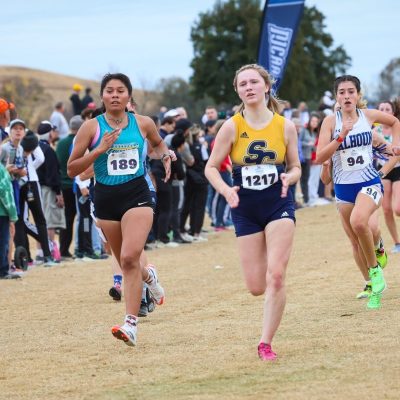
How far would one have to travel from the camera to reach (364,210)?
34.1ft

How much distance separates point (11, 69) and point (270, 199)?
120 m

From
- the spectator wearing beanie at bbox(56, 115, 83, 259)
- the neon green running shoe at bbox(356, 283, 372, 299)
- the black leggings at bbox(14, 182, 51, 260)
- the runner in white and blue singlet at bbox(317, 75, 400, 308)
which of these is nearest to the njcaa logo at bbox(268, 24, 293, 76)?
the spectator wearing beanie at bbox(56, 115, 83, 259)

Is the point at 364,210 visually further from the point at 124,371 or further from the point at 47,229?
the point at 47,229

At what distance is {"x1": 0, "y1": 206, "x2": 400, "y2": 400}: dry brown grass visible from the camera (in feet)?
23.4

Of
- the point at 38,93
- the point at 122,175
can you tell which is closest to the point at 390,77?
the point at 38,93

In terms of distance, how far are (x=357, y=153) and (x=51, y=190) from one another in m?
8.46

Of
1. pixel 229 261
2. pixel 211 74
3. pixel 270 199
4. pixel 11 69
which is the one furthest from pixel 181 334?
pixel 11 69

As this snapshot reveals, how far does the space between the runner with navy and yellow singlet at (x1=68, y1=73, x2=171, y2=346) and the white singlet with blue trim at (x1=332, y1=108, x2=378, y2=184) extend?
229 centimetres

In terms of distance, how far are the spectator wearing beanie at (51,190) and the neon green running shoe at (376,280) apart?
8205 millimetres

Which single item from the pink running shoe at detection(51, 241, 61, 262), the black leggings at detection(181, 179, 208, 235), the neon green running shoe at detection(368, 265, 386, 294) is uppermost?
the neon green running shoe at detection(368, 265, 386, 294)

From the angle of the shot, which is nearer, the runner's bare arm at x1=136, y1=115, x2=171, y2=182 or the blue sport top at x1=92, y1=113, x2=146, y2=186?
the blue sport top at x1=92, y1=113, x2=146, y2=186

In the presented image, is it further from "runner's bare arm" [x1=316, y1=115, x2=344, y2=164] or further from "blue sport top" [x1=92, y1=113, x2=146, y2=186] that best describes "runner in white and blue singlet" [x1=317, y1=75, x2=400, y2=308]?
"blue sport top" [x1=92, y1=113, x2=146, y2=186]

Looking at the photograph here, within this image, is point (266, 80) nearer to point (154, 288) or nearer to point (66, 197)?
point (154, 288)

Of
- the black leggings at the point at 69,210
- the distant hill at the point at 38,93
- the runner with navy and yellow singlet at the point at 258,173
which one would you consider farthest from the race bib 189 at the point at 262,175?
the distant hill at the point at 38,93
